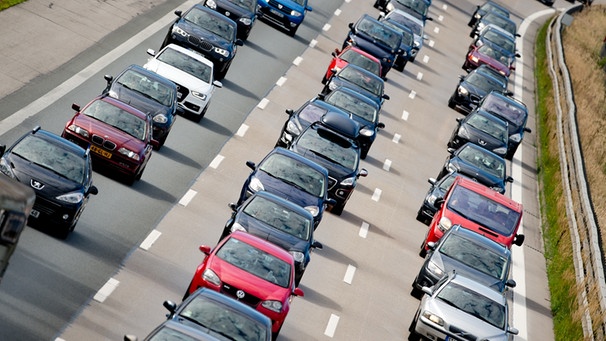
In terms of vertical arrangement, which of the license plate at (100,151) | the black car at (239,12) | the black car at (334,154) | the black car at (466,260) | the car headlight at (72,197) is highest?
the car headlight at (72,197)

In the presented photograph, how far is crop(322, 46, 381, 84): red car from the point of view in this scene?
41.5 meters

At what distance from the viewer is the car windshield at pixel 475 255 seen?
26672 mm

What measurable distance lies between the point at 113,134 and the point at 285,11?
21.5 meters

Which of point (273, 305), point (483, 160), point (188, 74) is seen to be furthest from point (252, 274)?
point (483, 160)

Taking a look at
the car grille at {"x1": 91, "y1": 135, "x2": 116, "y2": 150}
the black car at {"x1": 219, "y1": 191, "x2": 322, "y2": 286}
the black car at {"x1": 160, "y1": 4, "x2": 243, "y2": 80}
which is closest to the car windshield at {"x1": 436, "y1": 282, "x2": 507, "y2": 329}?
the black car at {"x1": 219, "y1": 191, "x2": 322, "y2": 286}

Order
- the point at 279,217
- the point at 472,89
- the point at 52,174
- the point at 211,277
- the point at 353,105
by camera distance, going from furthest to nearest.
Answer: the point at 472,89, the point at 353,105, the point at 279,217, the point at 52,174, the point at 211,277

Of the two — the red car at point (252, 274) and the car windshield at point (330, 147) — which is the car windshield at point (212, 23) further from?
the red car at point (252, 274)

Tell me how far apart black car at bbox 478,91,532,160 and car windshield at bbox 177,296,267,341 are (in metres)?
25.8

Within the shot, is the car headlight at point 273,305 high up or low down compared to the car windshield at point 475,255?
up

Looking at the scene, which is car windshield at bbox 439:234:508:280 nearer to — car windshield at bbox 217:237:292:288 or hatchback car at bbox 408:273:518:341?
hatchback car at bbox 408:273:518:341

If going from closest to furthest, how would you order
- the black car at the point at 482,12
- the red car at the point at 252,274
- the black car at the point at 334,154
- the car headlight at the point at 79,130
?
the red car at the point at 252,274
the car headlight at the point at 79,130
the black car at the point at 334,154
the black car at the point at 482,12

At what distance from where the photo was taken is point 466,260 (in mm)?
26688

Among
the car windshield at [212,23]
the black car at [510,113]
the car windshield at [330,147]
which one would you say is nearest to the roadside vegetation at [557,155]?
the black car at [510,113]

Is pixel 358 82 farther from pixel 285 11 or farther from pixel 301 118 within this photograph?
pixel 285 11
